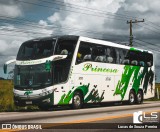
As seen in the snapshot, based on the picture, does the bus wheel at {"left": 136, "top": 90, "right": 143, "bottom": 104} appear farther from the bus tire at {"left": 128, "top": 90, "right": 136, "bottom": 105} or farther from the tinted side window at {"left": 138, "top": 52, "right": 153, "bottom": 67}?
the tinted side window at {"left": 138, "top": 52, "right": 153, "bottom": 67}

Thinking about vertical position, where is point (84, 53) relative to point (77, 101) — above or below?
above

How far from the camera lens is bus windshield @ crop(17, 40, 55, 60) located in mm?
21656

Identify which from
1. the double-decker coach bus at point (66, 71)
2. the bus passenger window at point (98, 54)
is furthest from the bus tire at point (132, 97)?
the bus passenger window at point (98, 54)

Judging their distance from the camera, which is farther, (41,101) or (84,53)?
(84,53)

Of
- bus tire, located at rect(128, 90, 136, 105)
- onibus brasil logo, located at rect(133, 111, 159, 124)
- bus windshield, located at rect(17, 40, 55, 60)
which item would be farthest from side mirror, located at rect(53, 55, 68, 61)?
bus tire, located at rect(128, 90, 136, 105)

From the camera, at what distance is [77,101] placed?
23062 millimetres

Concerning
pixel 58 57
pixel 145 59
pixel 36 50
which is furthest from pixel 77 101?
pixel 145 59

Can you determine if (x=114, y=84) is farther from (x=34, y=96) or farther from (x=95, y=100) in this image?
(x=34, y=96)

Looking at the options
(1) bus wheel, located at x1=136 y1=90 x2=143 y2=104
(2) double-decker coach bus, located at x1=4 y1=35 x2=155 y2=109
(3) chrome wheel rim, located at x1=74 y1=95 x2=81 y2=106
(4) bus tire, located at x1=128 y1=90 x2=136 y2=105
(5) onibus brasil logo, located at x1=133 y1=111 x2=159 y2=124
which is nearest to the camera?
(5) onibus brasil logo, located at x1=133 y1=111 x2=159 y2=124

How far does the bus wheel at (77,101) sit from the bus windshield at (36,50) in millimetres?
2996

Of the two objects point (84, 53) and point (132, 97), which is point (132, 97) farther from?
point (84, 53)

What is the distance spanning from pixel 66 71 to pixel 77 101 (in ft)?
6.74

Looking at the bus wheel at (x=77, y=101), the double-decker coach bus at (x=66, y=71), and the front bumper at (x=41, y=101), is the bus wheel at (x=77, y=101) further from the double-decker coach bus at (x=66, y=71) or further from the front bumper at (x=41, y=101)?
the front bumper at (x=41, y=101)

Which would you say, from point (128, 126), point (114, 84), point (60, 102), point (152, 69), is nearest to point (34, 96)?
point (60, 102)
